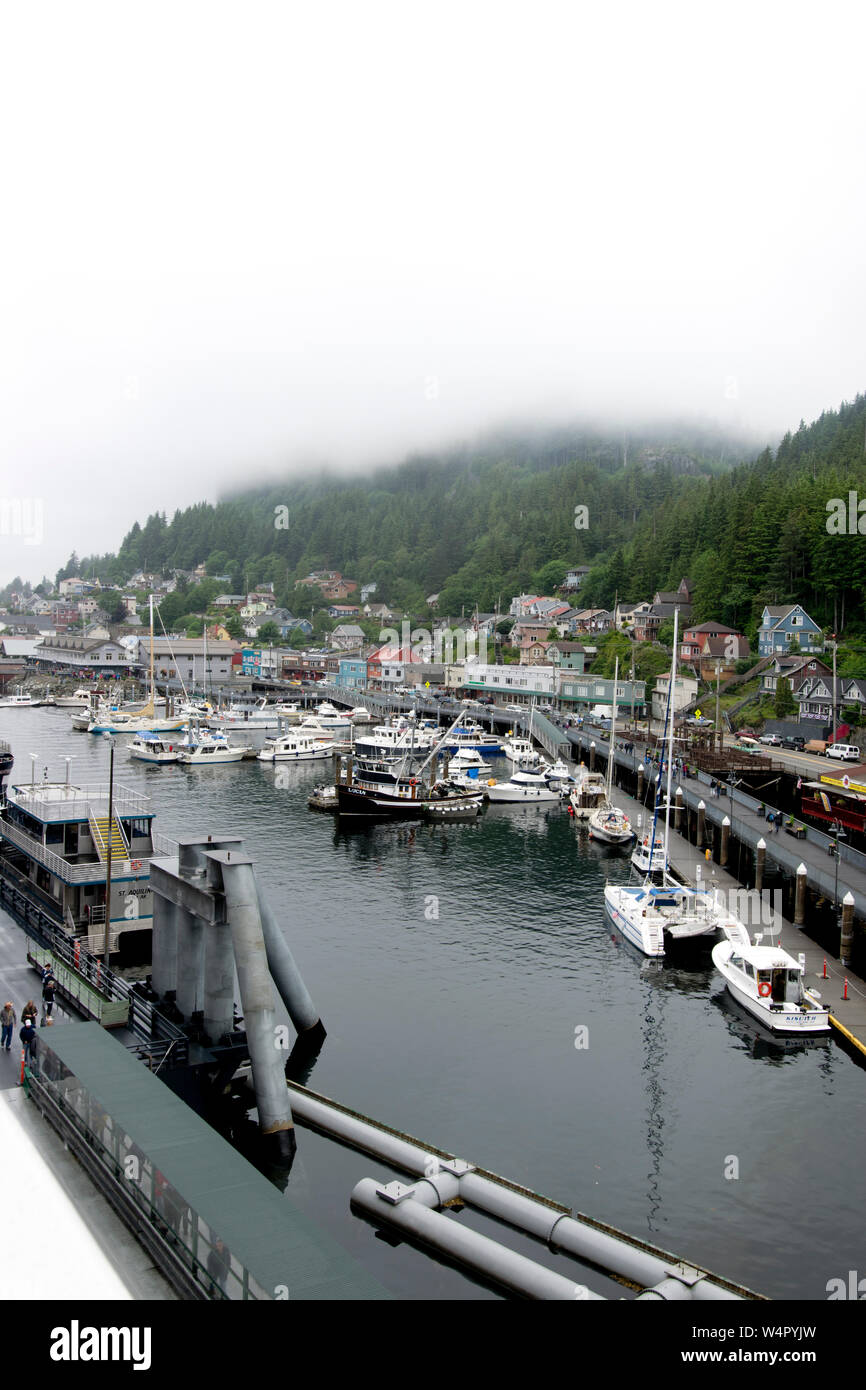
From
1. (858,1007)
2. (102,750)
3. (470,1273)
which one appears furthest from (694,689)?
(470,1273)

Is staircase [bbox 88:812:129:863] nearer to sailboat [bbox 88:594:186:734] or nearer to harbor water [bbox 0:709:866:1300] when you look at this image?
harbor water [bbox 0:709:866:1300]

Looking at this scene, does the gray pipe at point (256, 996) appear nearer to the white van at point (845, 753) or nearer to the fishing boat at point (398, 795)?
the fishing boat at point (398, 795)

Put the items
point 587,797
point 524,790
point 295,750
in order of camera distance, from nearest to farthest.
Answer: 1. point 587,797
2. point 524,790
3. point 295,750

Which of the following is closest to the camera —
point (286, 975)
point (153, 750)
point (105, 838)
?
point (286, 975)

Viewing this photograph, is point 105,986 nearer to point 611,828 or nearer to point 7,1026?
point 7,1026

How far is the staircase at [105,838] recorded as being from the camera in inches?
1223

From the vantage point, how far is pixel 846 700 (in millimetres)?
77375

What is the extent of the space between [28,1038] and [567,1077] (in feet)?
43.1

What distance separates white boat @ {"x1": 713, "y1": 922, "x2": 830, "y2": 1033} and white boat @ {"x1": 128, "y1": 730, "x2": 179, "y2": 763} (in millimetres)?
60631

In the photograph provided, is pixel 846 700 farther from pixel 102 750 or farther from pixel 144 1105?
pixel 144 1105

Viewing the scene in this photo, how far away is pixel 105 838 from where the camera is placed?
103 ft

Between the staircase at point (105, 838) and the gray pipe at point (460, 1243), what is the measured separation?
15085 mm

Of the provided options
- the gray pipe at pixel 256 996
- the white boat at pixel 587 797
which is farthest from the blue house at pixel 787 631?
the gray pipe at pixel 256 996

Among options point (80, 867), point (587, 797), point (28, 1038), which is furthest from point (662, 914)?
point (587, 797)
